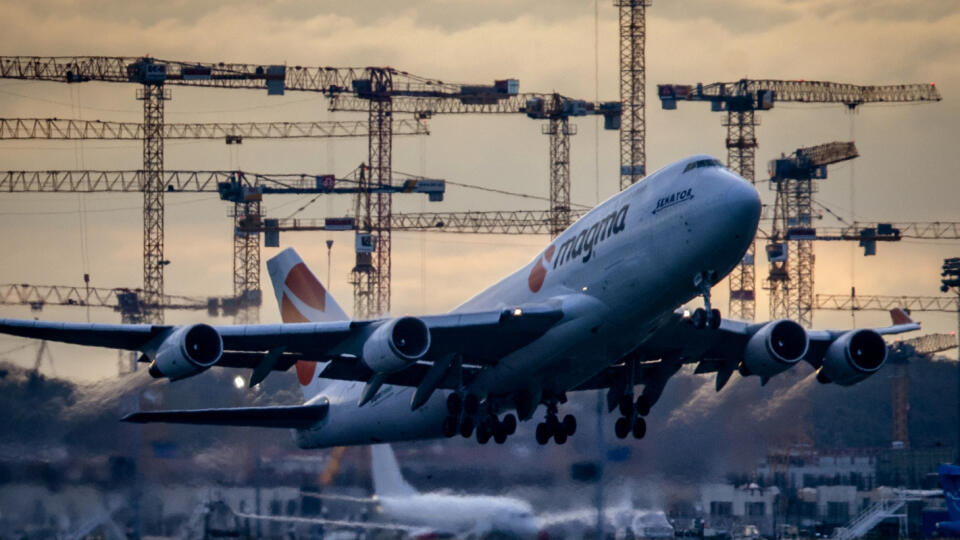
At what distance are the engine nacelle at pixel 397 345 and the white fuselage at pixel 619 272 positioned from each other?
3.50 m

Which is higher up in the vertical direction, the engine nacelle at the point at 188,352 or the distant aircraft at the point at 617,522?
the engine nacelle at the point at 188,352

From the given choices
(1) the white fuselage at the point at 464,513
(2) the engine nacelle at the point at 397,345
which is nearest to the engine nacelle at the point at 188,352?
(2) the engine nacelle at the point at 397,345

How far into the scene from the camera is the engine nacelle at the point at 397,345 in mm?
45562

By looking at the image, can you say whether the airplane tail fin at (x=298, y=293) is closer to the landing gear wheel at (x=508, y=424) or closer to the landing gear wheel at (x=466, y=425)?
the landing gear wheel at (x=508, y=424)

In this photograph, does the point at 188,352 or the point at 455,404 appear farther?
the point at 455,404

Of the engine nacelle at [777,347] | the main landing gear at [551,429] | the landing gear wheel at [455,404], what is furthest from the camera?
the main landing gear at [551,429]

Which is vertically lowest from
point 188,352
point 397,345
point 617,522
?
point 617,522

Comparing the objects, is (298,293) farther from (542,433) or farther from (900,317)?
(900,317)

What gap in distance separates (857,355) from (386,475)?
17.0 m

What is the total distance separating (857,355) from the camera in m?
52.2

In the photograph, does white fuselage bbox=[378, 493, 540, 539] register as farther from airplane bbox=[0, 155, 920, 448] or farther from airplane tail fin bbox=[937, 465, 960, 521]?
airplane tail fin bbox=[937, 465, 960, 521]

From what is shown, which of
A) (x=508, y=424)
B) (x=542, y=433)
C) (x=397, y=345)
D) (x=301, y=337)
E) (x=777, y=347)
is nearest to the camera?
(x=397, y=345)

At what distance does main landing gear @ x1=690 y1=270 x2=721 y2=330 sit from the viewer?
139 ft

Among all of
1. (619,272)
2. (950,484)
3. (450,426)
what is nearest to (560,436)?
(450,426)
